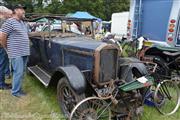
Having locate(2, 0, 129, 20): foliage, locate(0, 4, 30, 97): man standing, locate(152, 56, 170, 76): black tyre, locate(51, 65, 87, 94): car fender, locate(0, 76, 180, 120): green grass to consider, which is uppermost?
locate(2, 0, 129, 20): foliage

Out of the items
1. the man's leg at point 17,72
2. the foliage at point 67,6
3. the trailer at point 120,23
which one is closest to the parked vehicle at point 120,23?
the trailer at point 120,23

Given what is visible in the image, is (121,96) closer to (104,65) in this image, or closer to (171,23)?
(104,65)

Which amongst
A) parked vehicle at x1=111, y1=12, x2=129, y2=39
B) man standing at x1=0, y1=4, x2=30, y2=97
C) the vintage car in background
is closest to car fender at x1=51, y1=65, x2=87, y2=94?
the vintage car in background

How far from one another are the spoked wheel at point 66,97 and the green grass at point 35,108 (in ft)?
0.60

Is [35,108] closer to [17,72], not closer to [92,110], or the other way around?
[17,72]

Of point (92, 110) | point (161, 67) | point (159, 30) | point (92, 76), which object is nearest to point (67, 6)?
point (159, 30)

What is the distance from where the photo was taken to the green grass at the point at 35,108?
3818mm

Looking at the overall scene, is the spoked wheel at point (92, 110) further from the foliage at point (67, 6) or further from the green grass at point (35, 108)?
the foliage at point (67, 6)

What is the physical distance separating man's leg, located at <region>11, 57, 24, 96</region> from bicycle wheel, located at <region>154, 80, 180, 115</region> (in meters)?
2.49

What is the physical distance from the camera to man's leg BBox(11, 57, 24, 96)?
4.31 m

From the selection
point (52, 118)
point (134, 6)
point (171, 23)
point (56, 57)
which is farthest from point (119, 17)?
point (52, 118)

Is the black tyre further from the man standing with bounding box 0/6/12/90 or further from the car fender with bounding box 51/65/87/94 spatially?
the man standing with bounding box 0/6/12/90

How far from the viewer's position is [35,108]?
163 inches

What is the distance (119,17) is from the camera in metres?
17.7
